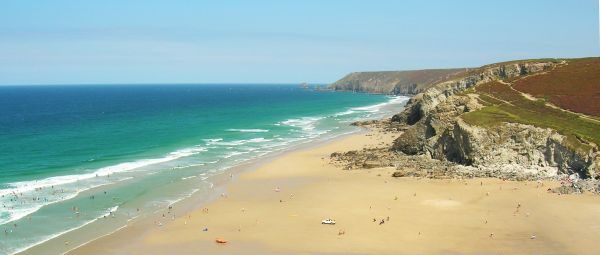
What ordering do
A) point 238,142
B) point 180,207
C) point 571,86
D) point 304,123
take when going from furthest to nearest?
point 304,123, point 238,142, point 571,86, point 180,207

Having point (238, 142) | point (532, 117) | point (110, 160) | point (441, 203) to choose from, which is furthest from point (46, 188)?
point (532, 117)

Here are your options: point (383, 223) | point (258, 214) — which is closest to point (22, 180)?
point (258, 214)

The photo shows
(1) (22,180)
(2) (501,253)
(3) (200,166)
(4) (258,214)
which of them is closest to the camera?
(2) (501,253)

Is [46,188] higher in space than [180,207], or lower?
higher

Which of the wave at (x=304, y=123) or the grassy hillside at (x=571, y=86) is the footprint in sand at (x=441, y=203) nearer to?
the grassy hillside at (x=571, y=86)

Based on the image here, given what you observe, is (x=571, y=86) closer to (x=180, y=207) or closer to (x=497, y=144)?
(x=497, y=144)

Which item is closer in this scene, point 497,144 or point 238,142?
point 497,144

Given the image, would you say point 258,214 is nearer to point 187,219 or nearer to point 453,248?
point 187,219
